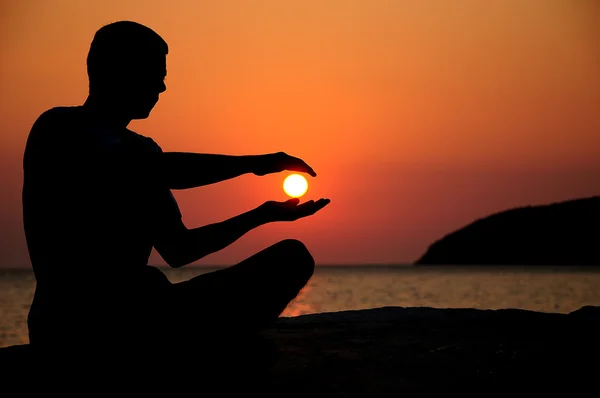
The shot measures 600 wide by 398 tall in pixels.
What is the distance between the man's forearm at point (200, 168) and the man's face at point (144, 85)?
0.30 metres

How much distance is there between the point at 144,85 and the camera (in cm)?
372

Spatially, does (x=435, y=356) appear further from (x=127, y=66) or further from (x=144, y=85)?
(x=127, y=66)

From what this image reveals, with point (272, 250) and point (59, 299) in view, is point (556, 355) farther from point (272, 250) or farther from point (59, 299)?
point (59, 299)

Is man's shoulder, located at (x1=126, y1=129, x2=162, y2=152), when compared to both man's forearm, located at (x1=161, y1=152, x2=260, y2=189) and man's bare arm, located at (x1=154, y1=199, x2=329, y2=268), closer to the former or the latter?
man's forearm, located at (x1=161, y1=152, x2=260, y2=189)

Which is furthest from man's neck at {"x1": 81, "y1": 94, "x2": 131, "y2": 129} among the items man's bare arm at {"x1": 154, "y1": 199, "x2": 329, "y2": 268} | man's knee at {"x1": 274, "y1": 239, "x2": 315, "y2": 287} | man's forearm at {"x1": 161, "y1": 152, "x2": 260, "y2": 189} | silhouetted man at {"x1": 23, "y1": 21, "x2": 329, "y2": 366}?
man's knee at {"x1": 274, "y1": 239, "x2": 315, "y2": 287}

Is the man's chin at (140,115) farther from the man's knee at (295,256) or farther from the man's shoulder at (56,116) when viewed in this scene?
the man's knee at (295,256)

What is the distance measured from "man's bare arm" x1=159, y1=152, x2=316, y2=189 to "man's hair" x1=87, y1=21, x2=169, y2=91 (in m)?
0.47

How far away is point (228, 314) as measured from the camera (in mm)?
3992

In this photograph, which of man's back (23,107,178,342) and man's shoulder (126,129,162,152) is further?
man's shoulder (126,129,162,152)

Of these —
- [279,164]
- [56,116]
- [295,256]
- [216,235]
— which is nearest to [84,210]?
[56,116]

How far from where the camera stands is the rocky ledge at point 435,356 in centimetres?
530

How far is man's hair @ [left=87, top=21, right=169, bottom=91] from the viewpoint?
3666mm

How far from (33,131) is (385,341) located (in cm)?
418

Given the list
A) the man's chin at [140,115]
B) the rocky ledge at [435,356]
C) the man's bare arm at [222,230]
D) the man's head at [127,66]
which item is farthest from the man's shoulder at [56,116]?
the rocky ledge at [435,356]
